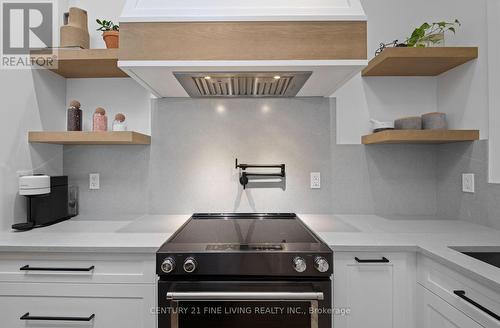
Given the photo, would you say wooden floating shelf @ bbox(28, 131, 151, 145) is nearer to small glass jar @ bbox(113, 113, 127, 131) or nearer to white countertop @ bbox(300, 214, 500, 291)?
small glass jar @ bbox(113, 113, 127, 131)

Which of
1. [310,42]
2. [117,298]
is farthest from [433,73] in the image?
[117,298]

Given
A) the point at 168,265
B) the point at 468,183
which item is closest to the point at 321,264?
the point at 168,265

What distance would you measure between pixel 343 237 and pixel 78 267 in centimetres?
125

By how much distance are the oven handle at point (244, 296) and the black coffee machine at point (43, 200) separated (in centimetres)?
99

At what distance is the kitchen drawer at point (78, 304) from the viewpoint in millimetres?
1291

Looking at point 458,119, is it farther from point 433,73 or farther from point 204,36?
point 204,36

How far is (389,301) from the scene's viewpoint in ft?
4.24

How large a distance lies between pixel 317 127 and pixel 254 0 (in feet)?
2.97

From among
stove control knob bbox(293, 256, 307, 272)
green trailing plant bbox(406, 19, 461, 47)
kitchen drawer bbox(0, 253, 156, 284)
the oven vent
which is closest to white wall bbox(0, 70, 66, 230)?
kitchen drawer bbox(0, 253, 156, 284)

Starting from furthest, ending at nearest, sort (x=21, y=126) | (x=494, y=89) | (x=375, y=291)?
(x=21, y=126)
(x=494, y=89)
(x=375, y=291)

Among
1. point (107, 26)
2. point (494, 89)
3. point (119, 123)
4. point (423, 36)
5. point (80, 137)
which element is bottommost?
point (80, 137)

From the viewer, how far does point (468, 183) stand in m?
1.70

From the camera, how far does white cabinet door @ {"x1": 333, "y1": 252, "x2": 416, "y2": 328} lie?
1288mm

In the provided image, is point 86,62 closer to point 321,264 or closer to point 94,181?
point 94,181
